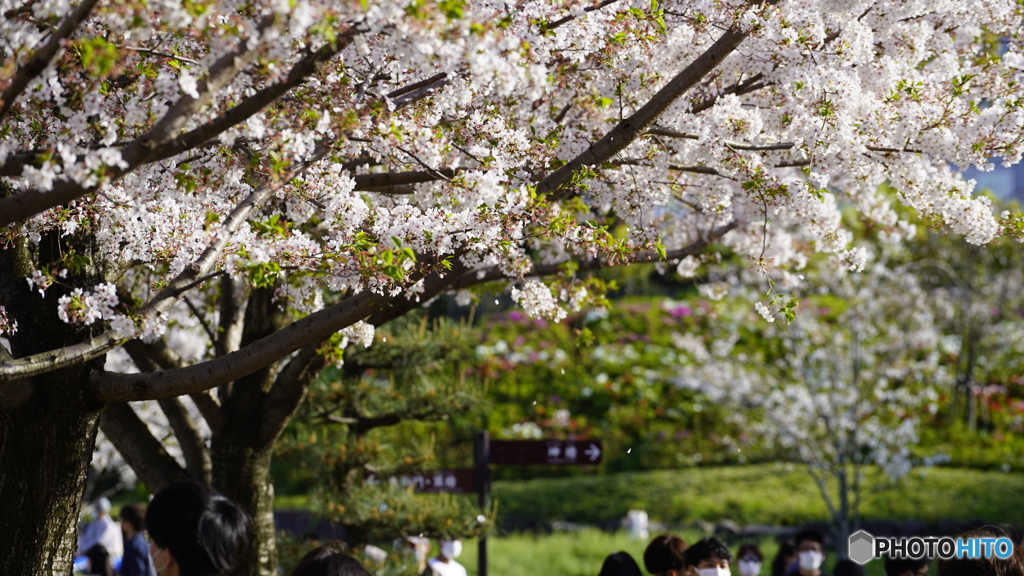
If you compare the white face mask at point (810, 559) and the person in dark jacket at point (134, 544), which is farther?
the person in dark jacket at point (134, 544)

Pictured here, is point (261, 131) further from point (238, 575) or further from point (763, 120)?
point (238, 575)

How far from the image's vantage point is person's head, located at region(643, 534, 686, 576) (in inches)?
179

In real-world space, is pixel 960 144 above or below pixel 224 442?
above

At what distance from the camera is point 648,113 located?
3.83 metres

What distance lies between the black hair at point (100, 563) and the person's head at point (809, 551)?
589 cm

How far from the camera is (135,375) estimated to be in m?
3.80

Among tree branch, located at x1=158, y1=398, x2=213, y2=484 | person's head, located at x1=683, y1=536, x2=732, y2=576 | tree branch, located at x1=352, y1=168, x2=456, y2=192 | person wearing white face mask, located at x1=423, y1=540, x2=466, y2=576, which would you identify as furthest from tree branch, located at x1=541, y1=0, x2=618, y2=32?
person wearing white face mask, located at x1=423, y1=540, x2=466, y2=576

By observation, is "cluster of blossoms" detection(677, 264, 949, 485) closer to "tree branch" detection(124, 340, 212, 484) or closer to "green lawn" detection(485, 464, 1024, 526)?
"green lawn" detection(485, 464, 1024, 526)

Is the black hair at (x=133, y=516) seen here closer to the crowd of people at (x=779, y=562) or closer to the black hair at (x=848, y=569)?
the crowd of people at (x=779, y=562)

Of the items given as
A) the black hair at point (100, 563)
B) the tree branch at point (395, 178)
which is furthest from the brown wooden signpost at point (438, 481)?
the tree branch at point (395, 178)

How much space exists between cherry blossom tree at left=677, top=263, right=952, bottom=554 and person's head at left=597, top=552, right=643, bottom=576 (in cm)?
687

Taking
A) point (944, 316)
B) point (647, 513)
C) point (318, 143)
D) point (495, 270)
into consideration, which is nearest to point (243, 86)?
point (318, 143)

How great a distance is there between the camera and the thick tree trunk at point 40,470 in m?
3.83

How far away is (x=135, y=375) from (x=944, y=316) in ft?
45.6
